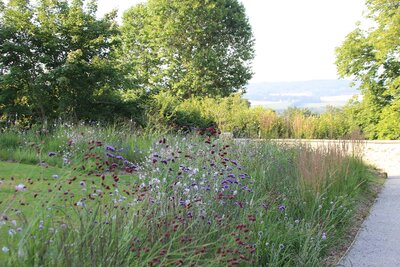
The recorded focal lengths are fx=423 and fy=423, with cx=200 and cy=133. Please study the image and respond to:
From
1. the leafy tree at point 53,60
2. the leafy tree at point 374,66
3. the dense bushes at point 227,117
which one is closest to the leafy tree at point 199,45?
the leafy tree at point 374,66

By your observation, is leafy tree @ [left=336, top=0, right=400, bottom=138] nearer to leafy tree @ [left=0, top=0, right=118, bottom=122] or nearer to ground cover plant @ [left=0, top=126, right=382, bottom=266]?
leafy tree @ [left=0, top=0, right=118, bottom=122]

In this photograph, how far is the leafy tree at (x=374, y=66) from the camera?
23578 mm

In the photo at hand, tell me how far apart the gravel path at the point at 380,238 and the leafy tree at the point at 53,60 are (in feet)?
28.8

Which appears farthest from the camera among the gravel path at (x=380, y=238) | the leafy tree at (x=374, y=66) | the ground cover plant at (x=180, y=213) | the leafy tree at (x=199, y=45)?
the leafy tree at (x=199, y=45)

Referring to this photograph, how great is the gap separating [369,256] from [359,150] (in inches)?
220

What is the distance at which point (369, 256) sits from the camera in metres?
4.51

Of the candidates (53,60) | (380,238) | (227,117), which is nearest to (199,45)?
(227,117)

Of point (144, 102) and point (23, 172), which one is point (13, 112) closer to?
point (144, 102)

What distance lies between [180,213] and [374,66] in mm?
24321

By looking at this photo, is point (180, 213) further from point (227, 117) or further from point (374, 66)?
point (374, 66)

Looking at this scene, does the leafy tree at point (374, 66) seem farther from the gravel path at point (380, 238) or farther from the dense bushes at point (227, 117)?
the gravel path at point (380, 238)

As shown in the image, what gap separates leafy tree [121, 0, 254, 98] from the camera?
31.0 m

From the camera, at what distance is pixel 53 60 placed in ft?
42.5

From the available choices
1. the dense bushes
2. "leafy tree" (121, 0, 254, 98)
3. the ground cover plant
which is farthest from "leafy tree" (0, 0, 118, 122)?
"leafy tree" (121, 0, 254, 98)
